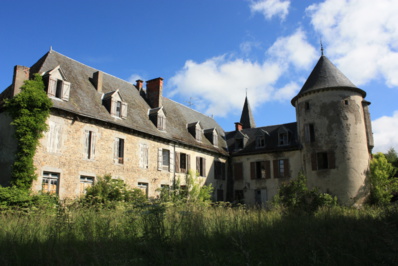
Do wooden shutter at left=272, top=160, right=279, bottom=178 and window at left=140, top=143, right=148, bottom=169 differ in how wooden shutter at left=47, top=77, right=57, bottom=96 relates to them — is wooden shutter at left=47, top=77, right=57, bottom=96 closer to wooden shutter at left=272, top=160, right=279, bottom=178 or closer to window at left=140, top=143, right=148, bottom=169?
window at left=140, top=143, right=148, bottom=169

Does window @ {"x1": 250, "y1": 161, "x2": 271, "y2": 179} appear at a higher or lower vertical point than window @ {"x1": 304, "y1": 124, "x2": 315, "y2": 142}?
lower

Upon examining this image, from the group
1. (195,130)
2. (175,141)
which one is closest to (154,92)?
(195,130)

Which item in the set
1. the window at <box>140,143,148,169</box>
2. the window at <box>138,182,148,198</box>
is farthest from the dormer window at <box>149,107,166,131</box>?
the window at <box>138,182,148,198</box>

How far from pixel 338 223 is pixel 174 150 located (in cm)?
1563

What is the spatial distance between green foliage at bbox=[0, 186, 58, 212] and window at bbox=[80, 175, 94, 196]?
2.38m

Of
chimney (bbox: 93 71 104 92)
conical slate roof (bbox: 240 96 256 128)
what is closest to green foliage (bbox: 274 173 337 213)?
chimney (bbox: 93 71 104 92)

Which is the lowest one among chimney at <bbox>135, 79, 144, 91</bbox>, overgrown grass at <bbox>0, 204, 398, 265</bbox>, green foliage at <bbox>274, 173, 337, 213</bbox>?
overgrown grass at <bbox>0, 204, 398, 265</bbox>

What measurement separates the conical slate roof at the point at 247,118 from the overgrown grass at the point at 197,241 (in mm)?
31508

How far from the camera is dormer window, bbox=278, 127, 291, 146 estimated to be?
86.8 feet

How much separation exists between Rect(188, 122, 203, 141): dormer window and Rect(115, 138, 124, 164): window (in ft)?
25.1

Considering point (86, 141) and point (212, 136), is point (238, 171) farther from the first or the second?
point (86, 141)

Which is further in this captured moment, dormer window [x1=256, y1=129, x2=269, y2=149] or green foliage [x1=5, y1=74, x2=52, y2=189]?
dormer window [x1=256, y1=129, x2=269, y2=149]

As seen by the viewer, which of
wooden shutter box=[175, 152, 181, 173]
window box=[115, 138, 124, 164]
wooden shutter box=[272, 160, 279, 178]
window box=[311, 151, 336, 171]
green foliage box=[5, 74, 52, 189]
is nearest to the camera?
green foliage box=[5, 74, 52, 189]

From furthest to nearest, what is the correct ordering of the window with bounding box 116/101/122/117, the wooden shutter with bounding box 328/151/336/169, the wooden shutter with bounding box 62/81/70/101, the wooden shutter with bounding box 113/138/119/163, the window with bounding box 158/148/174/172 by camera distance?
the wooden shutter with bounding box 328/151/336/169 < the window with bounding box 158/148/174/172 < the window with bounding box 116/101/122/117 < the wooden shutter with bounding box 113/138/119/163 < the wooden shutter with bounding box 62/81/70/101
